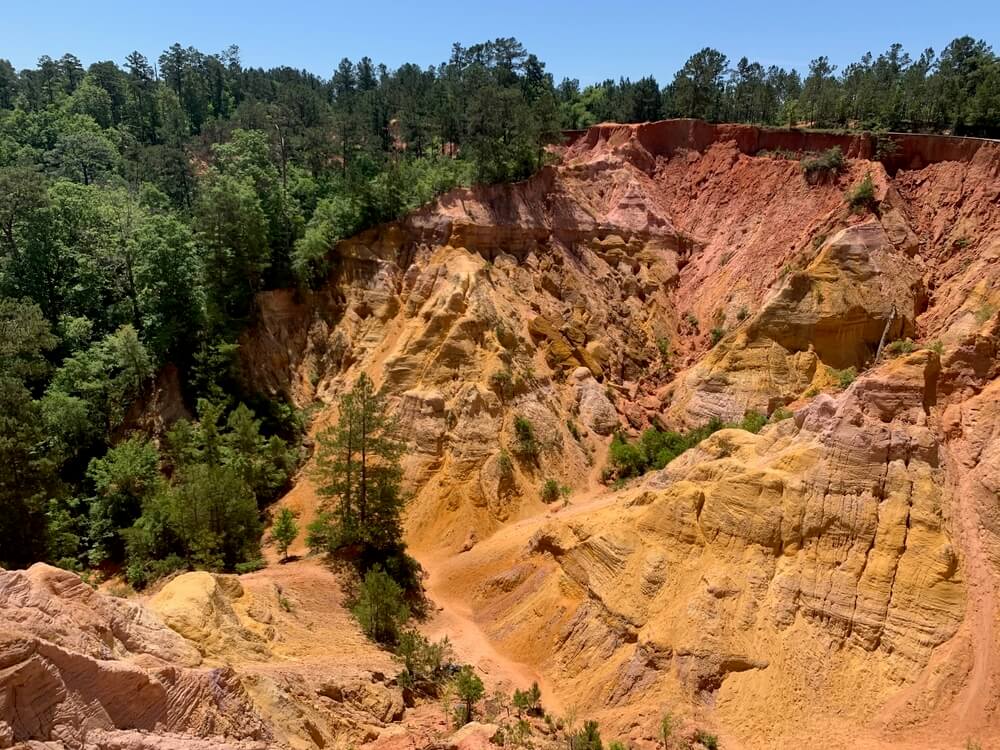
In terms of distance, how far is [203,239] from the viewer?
36.6m

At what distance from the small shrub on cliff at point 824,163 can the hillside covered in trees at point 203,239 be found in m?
5.78

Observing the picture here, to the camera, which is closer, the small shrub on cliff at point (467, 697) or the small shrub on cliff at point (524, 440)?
the small shrub on cliff at point (467, 697)

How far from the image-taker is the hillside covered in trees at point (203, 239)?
88.9ft

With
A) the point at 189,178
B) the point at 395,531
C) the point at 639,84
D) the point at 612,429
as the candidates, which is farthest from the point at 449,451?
the point at 639,84

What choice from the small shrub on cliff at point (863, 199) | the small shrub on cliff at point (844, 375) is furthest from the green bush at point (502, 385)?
the small shrub on cliff at point (863, 199)

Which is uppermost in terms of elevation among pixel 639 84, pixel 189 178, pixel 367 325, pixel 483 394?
pixel 639 84

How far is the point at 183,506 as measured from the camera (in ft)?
84.0

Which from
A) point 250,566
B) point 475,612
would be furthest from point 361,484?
point 475,612

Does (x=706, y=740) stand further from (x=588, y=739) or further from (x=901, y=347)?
(x=901, y=347)

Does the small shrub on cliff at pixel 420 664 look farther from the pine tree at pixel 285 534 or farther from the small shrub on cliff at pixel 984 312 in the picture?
the small shrub on cliff at pixel 984 312

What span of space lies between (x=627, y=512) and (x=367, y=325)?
21721mm

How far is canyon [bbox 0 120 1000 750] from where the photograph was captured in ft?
54.7

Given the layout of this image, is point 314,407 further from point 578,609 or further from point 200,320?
point 578,609

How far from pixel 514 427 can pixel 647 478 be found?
8461 mm
